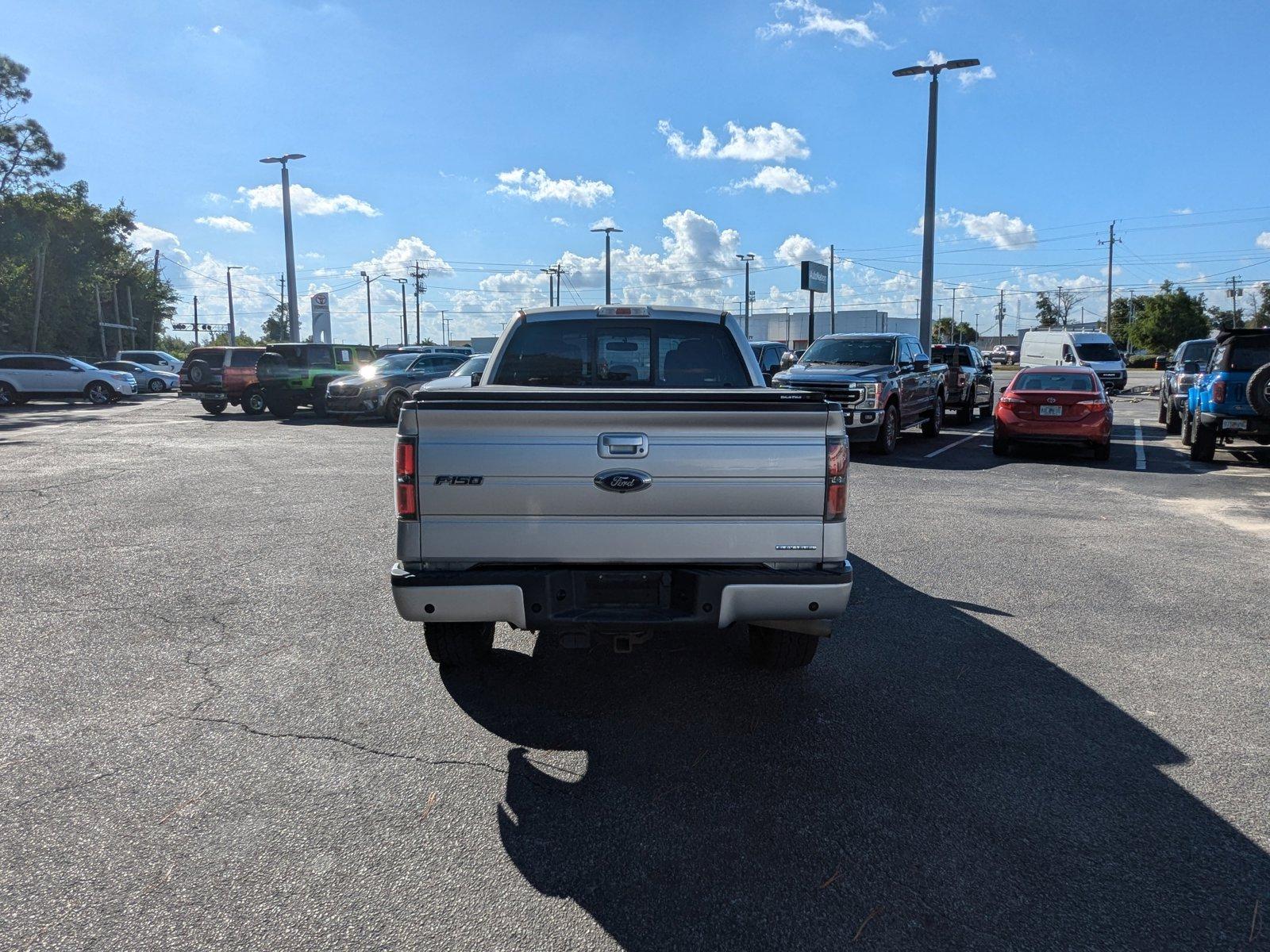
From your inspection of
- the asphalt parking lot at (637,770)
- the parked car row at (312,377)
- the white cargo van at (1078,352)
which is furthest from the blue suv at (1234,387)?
the white cargo van at (1078,352)

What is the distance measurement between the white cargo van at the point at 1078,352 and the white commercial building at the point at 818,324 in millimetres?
61092

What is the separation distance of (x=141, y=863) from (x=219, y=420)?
22.8m

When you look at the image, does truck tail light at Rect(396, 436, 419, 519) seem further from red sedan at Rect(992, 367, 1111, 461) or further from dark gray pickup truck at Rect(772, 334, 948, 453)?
red sedan at Rect(992, 367, 1111, 461)

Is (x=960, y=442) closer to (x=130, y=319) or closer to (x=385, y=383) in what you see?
(x=385, y=383)

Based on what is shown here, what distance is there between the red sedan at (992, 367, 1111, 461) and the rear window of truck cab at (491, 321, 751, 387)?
10.7 m

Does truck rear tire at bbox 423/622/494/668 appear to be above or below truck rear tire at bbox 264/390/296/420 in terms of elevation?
below

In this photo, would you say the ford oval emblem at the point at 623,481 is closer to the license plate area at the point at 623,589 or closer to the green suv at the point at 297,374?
the license plate area at the point at 623,589

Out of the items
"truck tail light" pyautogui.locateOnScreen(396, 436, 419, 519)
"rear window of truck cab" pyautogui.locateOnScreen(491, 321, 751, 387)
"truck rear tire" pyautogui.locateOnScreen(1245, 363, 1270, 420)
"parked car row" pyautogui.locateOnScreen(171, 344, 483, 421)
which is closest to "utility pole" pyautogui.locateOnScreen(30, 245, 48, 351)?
"parked car row" pyautogui.locateOnScreen(171, 344, 483, 421)

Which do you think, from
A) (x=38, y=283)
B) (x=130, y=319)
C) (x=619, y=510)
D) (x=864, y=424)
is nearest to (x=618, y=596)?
(x=619, y=510)

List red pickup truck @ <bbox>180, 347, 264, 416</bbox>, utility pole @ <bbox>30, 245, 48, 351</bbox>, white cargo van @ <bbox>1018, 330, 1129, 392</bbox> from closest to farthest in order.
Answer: red pickup truck @ <bbox>180, 347, 264, 416</bbox> < white cargo van @ <bbox>1018, 330, 1129, 392</bbox> < utility pole @ <bbox>30, 245, 48, 351</bbox>

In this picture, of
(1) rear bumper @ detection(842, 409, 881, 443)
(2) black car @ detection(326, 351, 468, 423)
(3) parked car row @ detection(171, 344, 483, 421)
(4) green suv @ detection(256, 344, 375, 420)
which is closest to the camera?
(1) rear bumper @ detection(842, 409, 881, 443)

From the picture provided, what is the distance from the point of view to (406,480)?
387cm

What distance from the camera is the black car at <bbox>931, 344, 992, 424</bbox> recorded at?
21833 mm

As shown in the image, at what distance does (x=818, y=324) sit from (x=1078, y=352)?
7567 cm
